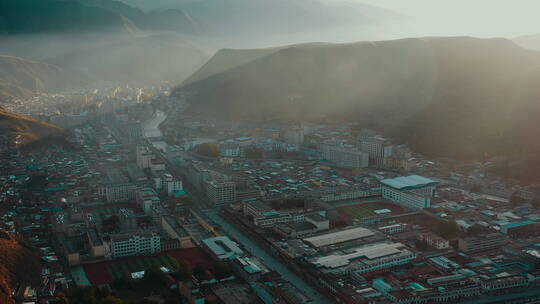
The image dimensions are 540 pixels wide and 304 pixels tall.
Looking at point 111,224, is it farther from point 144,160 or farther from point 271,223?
point 144,160

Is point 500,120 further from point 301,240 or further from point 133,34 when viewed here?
point 133,34

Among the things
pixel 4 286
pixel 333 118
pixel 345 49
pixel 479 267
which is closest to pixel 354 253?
pixel 479 267

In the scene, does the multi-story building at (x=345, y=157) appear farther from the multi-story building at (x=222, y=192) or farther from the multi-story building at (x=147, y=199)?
the multi-story building at (x=147, y=199)

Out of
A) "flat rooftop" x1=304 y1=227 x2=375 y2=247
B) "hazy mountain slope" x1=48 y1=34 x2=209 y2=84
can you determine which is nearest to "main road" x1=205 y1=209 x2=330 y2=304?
"flat rooftop" x1=304 y1=227 x2=375 y2=247

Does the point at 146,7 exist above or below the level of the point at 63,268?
above

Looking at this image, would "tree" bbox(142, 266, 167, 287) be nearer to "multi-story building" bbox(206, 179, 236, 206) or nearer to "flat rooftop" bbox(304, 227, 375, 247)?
"flat rooftop" bbox(304, 227, 375, 247)

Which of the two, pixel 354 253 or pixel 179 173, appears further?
pixel 179 173

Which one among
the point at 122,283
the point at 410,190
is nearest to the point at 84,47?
the point at 410,190
